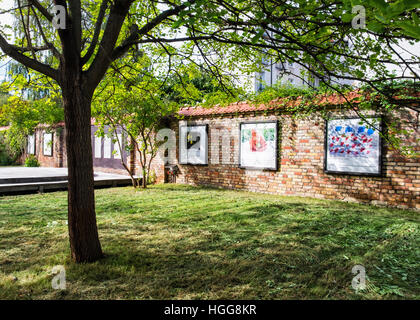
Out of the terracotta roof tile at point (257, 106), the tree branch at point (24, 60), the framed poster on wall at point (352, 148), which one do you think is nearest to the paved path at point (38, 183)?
the terracotta roof tile at point (257, 106)

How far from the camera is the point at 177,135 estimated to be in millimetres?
12258

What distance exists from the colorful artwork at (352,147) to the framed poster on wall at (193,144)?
4.53m

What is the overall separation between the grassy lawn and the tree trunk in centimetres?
37

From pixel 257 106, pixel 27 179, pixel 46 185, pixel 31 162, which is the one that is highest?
pixel 257 106

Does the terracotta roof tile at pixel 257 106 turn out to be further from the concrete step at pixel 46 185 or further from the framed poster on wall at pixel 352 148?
the concrete step at pixel 46 185

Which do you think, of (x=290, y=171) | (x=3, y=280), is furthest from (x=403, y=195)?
(x=3, y=280)

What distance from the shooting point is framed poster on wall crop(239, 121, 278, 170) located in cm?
942

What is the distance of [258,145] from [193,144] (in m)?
2.85

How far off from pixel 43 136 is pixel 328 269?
2155 centimetres

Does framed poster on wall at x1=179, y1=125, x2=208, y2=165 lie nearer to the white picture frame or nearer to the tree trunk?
the tree trunk

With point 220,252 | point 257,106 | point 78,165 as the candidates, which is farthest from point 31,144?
point 220,252

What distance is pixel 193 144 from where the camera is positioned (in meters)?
11.6

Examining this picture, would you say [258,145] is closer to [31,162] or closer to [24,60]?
[24,60]

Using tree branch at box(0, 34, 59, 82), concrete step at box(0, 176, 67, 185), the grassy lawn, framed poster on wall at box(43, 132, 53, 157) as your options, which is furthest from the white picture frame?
tree branch at box(0, 34, 59, 82)
